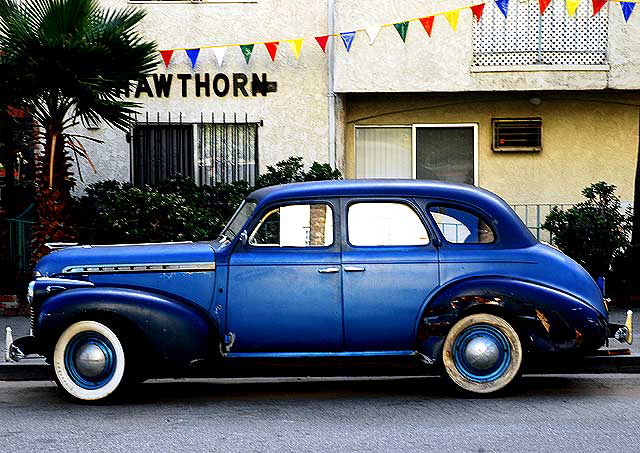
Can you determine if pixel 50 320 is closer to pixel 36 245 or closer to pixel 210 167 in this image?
pixel 36 245

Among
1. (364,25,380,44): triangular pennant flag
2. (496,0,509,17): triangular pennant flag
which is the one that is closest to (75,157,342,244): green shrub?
(364,25,380,44): triangular pennant flag

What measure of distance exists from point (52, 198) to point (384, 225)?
6.33 m

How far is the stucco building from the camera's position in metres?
17.3

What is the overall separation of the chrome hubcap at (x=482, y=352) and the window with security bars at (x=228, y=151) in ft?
29.5

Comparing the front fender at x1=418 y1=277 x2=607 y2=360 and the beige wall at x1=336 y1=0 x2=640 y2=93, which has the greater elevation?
the beige wall at x1=336 y1=0 x2=640 y2=93

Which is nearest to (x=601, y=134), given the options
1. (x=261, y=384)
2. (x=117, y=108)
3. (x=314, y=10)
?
(x=314, y=10)

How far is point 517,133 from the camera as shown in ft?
60.9

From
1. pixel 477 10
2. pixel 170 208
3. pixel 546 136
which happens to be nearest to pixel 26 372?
pixel 170 208

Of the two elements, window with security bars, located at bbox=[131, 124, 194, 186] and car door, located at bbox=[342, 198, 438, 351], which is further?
window with security bars, located at bbox=[131, 124, 194, 186]

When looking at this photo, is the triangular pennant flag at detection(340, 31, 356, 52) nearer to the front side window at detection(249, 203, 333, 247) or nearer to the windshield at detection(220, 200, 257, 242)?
the windshield at detection(220, 200, 257, 242)

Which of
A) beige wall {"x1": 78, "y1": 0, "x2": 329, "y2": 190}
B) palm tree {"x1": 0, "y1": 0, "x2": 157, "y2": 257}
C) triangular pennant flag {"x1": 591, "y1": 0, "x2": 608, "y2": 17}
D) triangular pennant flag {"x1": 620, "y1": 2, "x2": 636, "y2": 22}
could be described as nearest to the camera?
palm tree {"x1": 0, "y1": 0, "x2": 157, "y2": 257}

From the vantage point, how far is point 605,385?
9891 mm

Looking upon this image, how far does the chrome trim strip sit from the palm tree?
16.1 feet

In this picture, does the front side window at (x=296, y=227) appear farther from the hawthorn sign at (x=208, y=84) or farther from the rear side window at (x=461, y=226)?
the hawthorn sign at (x=208, y=84)
